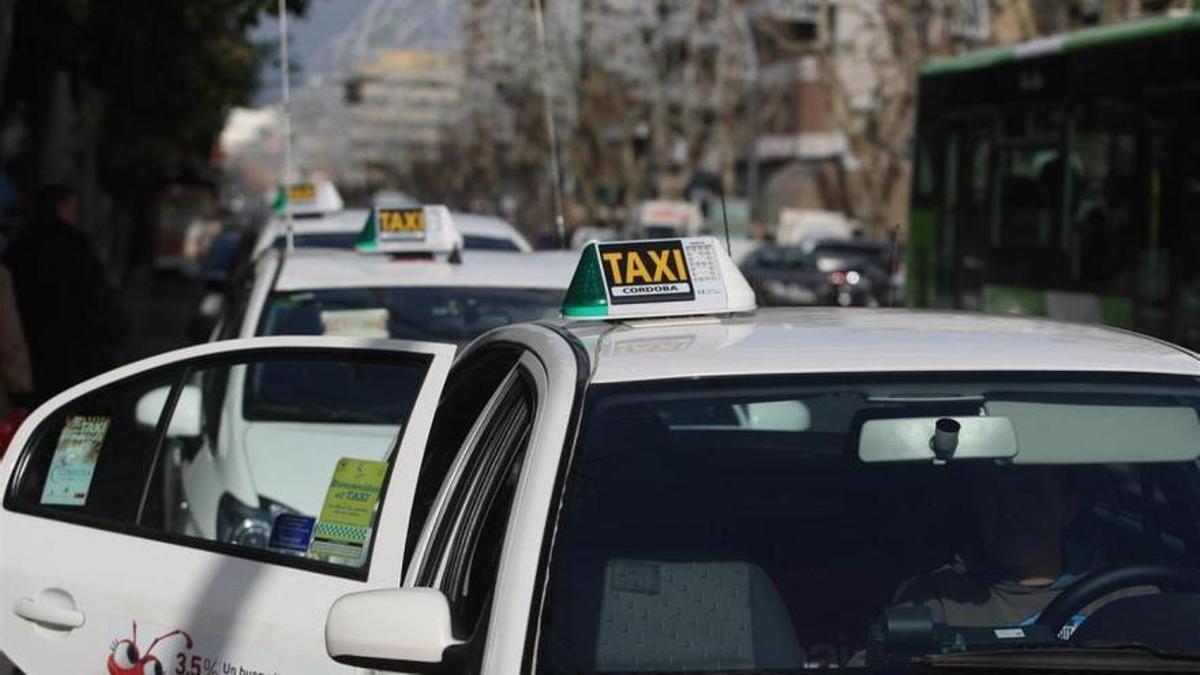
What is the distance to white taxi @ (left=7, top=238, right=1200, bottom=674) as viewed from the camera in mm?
3615

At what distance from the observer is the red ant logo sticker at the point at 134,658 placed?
4590mm

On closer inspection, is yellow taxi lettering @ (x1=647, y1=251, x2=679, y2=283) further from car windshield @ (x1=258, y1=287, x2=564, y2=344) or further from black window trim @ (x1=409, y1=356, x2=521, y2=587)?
car windshield @ (x1=258, y1=287, x2=564, y2=344)

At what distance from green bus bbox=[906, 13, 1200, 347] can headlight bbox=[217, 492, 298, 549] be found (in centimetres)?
859

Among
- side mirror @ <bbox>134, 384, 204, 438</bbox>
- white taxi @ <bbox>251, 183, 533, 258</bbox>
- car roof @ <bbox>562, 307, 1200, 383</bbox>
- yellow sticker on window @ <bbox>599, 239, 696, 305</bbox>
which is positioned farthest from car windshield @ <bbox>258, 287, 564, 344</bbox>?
car roof @ <bbox>562, 307, 1200, 383</bbox>

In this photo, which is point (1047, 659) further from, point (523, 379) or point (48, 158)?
point (48, 158)

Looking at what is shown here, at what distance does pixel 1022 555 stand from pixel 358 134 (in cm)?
10362

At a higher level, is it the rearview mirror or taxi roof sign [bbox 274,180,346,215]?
the rearview mirror

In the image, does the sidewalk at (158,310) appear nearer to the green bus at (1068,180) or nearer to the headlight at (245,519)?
the green bus at (1068,180)

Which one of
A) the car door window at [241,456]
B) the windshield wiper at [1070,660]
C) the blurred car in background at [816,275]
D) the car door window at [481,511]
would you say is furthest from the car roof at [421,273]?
the blurred car in background at [816,275]

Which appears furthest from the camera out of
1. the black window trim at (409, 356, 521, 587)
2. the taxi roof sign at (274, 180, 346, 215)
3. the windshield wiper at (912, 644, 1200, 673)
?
the taxi roof sign at (274, 180, 346, 215)

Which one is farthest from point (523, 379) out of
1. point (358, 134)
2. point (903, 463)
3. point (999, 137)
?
point (358, 134)

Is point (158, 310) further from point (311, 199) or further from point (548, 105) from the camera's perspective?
point (548, 105)

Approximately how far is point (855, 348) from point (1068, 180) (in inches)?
516

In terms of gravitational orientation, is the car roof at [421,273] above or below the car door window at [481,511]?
below
